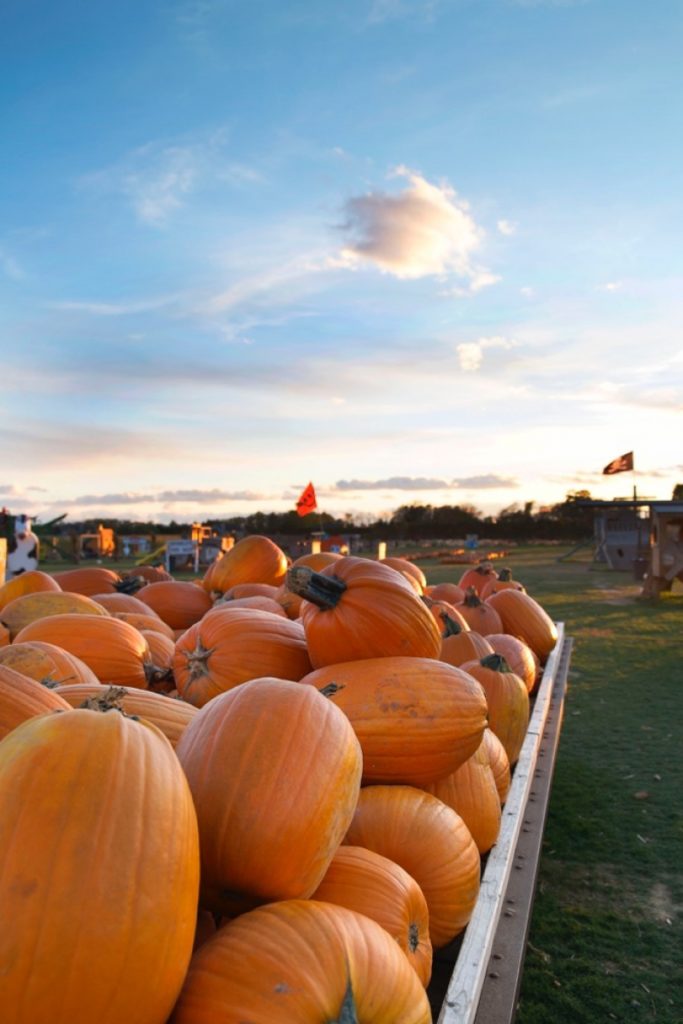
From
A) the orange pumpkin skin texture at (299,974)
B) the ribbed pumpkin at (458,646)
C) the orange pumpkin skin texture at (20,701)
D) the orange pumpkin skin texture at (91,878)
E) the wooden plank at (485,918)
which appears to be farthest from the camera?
the ribbed pumpkin at (458,646)

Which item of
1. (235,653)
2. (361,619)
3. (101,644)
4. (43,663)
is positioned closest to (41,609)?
(101,644)

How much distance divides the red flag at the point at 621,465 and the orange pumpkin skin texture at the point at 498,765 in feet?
68.5

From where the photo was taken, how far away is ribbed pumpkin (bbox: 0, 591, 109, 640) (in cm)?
271

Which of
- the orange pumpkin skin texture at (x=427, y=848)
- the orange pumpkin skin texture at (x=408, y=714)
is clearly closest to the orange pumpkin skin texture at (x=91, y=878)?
the orange pumpkin skin texture at (x=427, y=848)

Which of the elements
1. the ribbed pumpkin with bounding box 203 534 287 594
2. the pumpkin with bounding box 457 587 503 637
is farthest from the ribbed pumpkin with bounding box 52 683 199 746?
the pumpkin with bounding box 457 587 503 637

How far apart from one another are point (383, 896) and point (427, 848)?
300 millimetres

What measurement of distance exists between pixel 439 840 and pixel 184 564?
22513mm

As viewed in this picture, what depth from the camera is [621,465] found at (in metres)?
22.0

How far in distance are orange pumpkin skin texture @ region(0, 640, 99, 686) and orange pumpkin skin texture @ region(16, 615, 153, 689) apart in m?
0.31

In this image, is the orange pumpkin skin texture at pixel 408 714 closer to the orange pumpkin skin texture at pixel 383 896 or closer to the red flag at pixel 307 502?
the orange pumpkin skin texture at pixel 383 896

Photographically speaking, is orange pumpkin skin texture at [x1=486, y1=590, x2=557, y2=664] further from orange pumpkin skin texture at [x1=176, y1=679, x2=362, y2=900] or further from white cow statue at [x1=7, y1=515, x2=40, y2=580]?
white cow statue at [x1=7, y1=515, x2=40, y2=580]

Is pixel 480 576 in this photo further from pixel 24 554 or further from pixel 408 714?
pixel 24 554

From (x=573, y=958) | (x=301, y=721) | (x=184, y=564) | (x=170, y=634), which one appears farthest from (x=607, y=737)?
(x=184, y=564)

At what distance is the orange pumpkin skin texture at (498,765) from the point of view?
2.30 m
